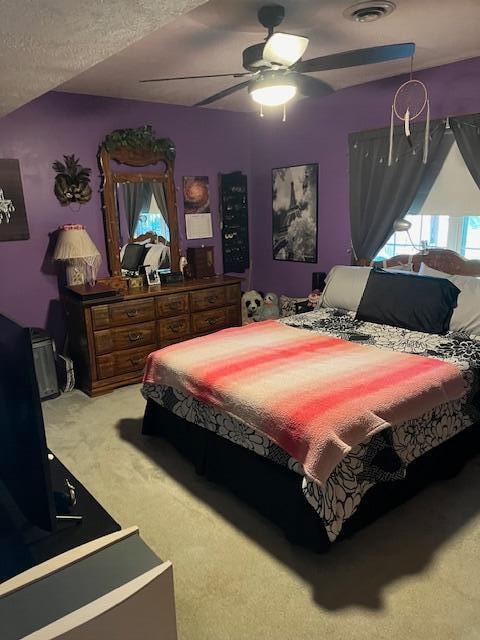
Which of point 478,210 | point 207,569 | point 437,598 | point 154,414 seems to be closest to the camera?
point 437,598

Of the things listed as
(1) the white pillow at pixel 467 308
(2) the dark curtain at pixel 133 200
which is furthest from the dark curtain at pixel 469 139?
(2) the dark curtain at pixel 133 200

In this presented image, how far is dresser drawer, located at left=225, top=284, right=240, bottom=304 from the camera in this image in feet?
14.8

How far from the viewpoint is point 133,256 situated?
435 cm

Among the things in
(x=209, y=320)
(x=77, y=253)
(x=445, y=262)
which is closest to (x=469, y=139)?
(x=445, y=262)

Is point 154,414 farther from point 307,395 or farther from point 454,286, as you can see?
point 454,286

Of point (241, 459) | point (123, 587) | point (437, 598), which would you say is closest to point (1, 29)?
point (123, 587)

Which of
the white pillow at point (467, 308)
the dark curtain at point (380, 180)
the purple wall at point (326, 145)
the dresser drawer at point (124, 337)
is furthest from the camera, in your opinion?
the dresser drawer at point (124, 337)

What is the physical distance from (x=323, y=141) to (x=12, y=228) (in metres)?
2.81

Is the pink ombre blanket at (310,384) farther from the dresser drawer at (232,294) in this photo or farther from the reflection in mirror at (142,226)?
the reflection in mirror at (142,226)

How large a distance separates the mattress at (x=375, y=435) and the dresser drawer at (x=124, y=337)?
96 centimetres

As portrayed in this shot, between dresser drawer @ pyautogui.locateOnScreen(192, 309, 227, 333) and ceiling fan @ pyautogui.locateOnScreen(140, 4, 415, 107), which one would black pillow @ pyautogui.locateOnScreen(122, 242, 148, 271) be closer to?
dresser drawer @ pyautogui.locateOnScreen(192, 309, 227, 333)

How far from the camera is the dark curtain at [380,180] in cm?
366

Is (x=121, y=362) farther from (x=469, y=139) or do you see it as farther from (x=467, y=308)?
(x=469, y=139)

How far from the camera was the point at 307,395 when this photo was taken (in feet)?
7.19
